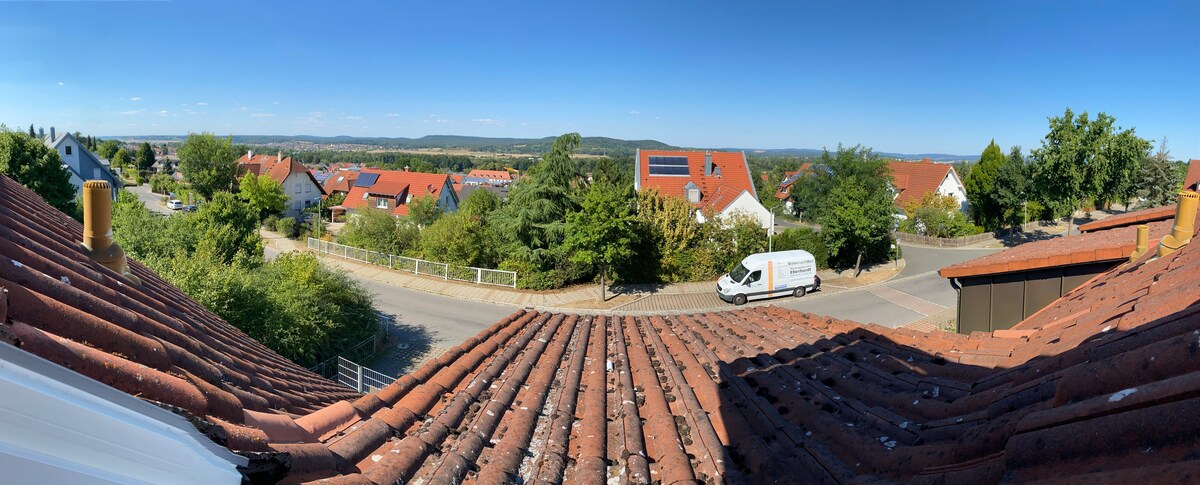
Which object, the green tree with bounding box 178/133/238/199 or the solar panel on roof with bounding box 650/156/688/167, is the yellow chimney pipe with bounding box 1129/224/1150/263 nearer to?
the solar panel on roof with bounding box 650/156/688/167

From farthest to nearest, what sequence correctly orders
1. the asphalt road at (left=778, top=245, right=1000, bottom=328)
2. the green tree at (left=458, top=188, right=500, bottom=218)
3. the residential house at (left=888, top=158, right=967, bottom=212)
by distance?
1. the residential house at (left=888, top=158, right=967, bottom=212)
2. the green tree at (left=458, top=188, right=500, bottom=218)
3. the asphalt road at (left=778, top=245, right=1000, bottom=328)

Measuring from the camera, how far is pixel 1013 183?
38156 mm

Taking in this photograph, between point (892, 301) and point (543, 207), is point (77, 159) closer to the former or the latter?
point (543, 207)

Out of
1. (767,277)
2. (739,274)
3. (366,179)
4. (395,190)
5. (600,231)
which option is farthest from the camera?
(366,179)

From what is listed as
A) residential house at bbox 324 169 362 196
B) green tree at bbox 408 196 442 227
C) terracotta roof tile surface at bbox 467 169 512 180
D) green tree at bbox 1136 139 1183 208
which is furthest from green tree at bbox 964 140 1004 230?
terracotta roof tile surface at bbox 467 169 512 180

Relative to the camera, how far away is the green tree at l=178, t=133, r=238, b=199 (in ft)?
141

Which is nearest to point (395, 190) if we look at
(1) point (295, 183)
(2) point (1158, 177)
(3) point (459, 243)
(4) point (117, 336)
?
(1) point (295, 183)

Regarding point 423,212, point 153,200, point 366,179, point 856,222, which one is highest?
point 366,179

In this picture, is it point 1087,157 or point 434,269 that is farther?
point 1087,157

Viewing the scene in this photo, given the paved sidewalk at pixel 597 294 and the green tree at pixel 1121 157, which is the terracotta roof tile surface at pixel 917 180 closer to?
the green tree at pixel 1121 157

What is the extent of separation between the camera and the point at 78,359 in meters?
1.72

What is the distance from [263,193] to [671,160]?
29.8 m

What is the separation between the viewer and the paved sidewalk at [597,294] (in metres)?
22.5

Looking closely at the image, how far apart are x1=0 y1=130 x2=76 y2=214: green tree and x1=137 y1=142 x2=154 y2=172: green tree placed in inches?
3543
